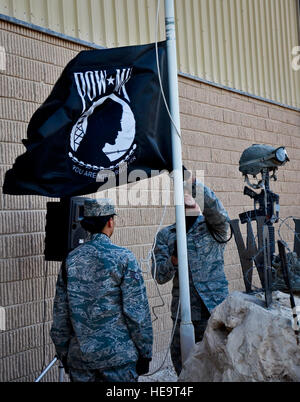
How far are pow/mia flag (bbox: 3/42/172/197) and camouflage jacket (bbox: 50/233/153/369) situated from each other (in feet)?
1.67

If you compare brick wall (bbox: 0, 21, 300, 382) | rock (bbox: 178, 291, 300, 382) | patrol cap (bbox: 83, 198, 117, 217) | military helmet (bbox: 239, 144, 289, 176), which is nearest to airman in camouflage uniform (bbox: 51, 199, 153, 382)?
patrol cap (bbox: 83, 198, 117, 217)

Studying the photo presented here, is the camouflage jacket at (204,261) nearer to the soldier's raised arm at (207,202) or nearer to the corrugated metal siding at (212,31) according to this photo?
the soldier's raised arm at (207,202)

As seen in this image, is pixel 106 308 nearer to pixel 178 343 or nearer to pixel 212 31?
pixel 178 343

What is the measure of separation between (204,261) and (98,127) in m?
1.20

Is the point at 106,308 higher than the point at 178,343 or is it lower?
higher

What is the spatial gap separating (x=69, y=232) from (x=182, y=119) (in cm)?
289

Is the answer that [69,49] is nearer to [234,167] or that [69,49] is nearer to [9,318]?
[9,318]

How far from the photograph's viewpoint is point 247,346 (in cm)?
258

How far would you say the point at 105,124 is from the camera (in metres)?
3.42

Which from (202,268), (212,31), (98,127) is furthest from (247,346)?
(212,31)

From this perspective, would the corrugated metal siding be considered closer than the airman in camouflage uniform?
No

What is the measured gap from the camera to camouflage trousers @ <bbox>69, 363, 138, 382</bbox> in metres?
3.04

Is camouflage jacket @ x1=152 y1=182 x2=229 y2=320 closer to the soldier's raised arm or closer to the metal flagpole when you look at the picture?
the soldier's raised arm

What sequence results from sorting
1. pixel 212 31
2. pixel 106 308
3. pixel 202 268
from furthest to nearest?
pixel 212 31 < pixel 202 268 < pixel 106 308
